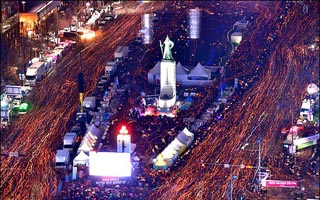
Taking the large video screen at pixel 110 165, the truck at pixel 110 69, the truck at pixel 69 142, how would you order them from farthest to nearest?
the truck at pixel 110 69
the truck at pixel 69 142
the large video screen at pixel 110 165

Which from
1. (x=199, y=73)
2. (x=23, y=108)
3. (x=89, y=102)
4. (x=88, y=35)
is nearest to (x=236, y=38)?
(x=199, y=73)

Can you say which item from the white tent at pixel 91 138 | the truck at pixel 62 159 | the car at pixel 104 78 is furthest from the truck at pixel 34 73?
the truck at pixel 62 159

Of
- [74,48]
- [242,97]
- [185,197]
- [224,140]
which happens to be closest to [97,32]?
[74,48]

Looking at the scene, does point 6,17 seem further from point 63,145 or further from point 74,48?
point 63,145

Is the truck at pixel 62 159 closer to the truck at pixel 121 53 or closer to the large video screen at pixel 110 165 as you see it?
the large video screen at pixel 110 165

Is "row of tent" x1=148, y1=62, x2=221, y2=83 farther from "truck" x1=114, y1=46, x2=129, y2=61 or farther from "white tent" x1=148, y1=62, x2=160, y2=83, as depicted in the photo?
"truck" x1=114, y1=46, x2=129, y2=61

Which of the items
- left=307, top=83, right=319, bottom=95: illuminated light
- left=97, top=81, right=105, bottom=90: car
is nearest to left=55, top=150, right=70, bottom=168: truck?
left=97, top=81, right=105, bottom=90: car

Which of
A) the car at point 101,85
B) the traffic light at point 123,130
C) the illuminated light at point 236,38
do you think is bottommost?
the car at point 101,85
